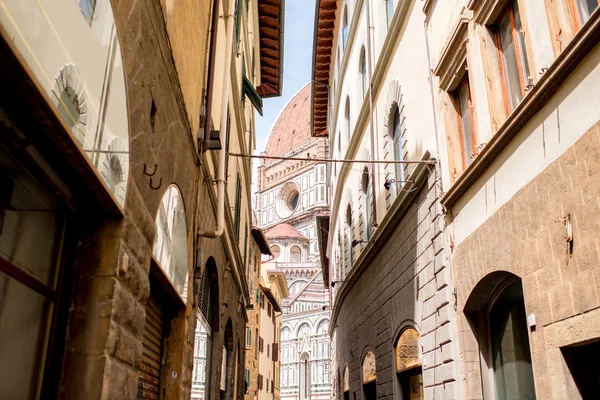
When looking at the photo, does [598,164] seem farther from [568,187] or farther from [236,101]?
[236,101]

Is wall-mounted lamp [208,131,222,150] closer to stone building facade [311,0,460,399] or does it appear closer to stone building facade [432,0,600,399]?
stone building facade [311,0,460,399]

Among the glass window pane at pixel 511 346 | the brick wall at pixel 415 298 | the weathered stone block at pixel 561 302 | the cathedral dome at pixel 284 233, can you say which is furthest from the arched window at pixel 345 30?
the cathedral dome at pixel 284 233

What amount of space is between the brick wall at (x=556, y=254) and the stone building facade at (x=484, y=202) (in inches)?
0.7

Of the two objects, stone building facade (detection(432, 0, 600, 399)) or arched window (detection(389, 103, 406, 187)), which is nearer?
stone building facade (detection(432, 0, 600, 399))

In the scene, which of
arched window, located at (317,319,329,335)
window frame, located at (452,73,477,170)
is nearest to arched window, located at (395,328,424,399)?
window frame, located at (452,73,477,170)

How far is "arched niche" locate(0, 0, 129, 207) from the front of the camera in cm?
274

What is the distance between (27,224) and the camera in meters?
3.43

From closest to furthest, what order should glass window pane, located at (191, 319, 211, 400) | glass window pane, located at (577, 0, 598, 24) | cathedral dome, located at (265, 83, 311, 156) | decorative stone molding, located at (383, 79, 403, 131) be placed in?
glass window pane, located at (577, 0, 598, 24) → glass window pane, located at (191, 319, 211, 400) → decorative stone molding, located at (383, 79, 403, 131) → cathedral dome, located at (265, 83, 311, 156)

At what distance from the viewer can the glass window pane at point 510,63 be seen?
6.77 metres

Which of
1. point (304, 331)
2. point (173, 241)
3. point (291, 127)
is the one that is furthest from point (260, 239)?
point (291, 127)

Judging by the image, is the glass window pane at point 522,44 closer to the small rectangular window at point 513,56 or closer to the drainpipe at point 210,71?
the small rectangular window at point 513,56

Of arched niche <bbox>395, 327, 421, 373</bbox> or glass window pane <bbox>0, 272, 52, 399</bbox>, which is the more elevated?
arched niche <bbox>395, 327, 421, 373</bbox>

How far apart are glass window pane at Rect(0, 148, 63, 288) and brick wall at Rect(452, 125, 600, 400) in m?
4.04

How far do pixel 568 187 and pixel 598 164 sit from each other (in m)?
0.51
